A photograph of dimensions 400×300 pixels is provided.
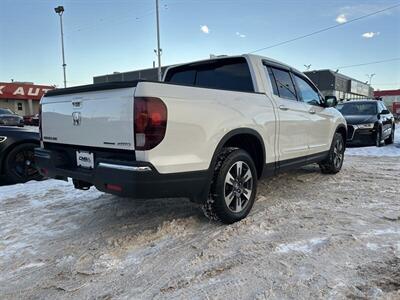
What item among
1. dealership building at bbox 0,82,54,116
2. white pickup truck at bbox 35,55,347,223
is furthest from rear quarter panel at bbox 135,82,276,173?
dealership building at bbox 0,82,54,116

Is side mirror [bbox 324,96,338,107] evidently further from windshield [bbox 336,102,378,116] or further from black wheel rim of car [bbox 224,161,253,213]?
windshield [bbox 336,102,378,116]

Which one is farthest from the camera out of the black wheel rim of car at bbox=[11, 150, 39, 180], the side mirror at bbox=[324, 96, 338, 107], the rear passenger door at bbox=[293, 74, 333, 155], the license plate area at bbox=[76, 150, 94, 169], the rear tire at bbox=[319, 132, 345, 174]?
the rear tire at bbox=[319, 132, 345, 174]

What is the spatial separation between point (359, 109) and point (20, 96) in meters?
40.6

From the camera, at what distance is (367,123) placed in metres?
10.7

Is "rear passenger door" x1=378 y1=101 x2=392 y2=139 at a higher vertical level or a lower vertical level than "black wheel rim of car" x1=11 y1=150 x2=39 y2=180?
higher

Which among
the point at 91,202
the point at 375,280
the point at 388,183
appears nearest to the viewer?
the point at 375,280

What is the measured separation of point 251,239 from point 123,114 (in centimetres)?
169

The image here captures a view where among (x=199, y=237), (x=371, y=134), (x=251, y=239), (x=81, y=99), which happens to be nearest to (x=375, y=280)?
(x=251, y=239)

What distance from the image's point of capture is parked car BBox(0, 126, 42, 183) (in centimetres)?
607

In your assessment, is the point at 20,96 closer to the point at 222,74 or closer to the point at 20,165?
the point at 20,165

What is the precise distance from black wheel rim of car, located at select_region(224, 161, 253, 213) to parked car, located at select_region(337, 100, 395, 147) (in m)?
7.82

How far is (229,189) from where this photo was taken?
380 centimetres

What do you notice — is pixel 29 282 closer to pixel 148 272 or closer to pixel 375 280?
pixel 148 272

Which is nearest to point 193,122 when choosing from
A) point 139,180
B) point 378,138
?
point 139,180
